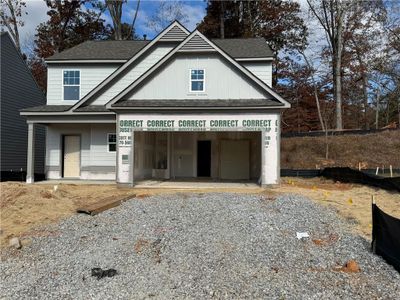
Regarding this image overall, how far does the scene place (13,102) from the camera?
78.0 feet

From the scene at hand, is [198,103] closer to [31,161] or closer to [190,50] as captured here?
[190,50]

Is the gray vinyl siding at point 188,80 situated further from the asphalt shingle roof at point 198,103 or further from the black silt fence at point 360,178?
the black silt fence at point 360,178

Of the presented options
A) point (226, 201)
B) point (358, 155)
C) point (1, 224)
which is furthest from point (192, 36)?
point (358, 155)

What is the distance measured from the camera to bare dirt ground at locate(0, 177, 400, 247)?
1040 centimetres

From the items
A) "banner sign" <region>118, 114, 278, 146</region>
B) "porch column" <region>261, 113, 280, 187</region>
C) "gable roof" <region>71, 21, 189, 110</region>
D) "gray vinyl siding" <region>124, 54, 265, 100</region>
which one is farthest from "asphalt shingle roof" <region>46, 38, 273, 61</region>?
"porch column" <region>261, 113, 280, 187</region>

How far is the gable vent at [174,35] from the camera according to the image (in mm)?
19516

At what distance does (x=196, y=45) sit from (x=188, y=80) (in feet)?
4.95

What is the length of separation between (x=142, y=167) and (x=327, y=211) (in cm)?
1002

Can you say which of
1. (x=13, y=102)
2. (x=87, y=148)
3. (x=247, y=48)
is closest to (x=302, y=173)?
(x=247, y=48)

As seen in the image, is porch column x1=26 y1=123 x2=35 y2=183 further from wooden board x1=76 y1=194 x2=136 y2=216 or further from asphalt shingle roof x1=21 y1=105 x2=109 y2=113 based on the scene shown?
wooden board x1=76 y1=194 x2=136 y2=216

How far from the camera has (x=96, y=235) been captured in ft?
31.6

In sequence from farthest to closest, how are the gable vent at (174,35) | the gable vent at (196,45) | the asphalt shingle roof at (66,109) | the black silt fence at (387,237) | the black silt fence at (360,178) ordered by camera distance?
the gable vent at (174,35)
the asphalt shingle roof at (66,109)
the gable vent at (196,45)
the black silt fence at (360,178)
the black silt fence at (387,237)

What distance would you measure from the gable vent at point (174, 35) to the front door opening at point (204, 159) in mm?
5310

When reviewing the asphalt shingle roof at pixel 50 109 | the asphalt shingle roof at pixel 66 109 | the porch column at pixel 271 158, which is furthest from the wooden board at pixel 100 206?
the asphalt shingle roof at pixel 50 109
